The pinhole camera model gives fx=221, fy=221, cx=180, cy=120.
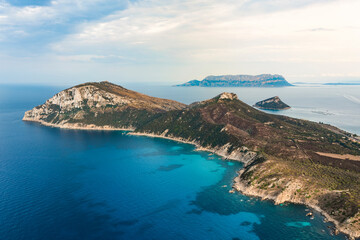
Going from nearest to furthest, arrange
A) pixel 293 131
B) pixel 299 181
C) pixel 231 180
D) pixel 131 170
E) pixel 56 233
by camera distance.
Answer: pixel 56 233, pixel 299 181, pixel 231 180, pixel 131 170, pixel 293 131

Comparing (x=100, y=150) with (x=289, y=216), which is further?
(x=100, y=150)

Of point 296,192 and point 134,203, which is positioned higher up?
point 296,192

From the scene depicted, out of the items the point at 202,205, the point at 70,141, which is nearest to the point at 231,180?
the point at 202,205

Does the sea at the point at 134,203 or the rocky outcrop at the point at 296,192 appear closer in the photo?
the sea at the point at 134,203

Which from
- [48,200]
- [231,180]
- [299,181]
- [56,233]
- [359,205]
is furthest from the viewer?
[231,180]

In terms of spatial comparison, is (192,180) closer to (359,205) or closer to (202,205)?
(202,205)

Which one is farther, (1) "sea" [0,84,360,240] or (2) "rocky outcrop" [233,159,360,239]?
(2) "rocky outcrop" [233,159,360,239]

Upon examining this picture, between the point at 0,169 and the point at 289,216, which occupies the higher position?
the point at 0,169

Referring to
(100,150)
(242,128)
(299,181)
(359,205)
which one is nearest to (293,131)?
(242,128)

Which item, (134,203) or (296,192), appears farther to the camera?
(296,192)
